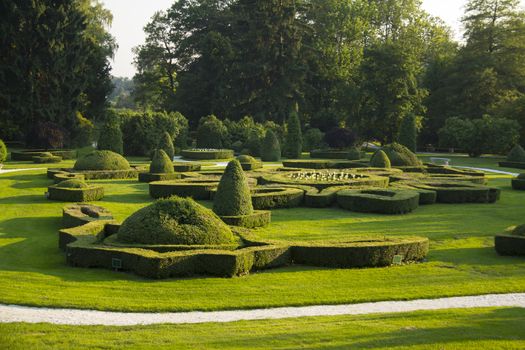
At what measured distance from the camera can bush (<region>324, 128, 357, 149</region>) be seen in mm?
55750

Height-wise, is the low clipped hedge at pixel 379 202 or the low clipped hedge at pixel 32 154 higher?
the low clipped hedge at pixel 32 154

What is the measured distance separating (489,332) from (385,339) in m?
2.06

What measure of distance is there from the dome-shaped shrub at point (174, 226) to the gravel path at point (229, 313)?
148 inches

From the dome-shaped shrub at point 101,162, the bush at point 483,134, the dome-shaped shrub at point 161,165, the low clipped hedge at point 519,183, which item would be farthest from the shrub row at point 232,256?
the bush at point 483,134

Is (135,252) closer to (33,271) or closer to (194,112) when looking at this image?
(33,271)

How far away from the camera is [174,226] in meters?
15.2

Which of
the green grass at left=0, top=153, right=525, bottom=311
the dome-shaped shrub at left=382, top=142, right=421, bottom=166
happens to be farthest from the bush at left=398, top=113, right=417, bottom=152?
the green grass at left=0, top=153, right=525, bottom=311

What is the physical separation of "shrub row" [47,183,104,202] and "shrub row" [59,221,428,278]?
8.68 metres

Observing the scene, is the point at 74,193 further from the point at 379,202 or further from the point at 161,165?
the point at 379,202

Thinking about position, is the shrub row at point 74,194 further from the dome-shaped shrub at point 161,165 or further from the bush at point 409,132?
the bush at point 409,132

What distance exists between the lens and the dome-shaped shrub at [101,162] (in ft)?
112

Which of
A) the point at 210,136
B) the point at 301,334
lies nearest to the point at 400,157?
the point at 210,136

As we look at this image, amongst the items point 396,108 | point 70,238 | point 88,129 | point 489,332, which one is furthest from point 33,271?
point 396,108

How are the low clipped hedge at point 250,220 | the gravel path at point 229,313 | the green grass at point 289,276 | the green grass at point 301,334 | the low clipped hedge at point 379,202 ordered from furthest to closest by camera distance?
the low clipped hedge at point 379,202 → the low clipped hedge at point 250,220 → the green grass at point 289,276 → the gravel path at point 229,313 → the green grass at point 301,334
